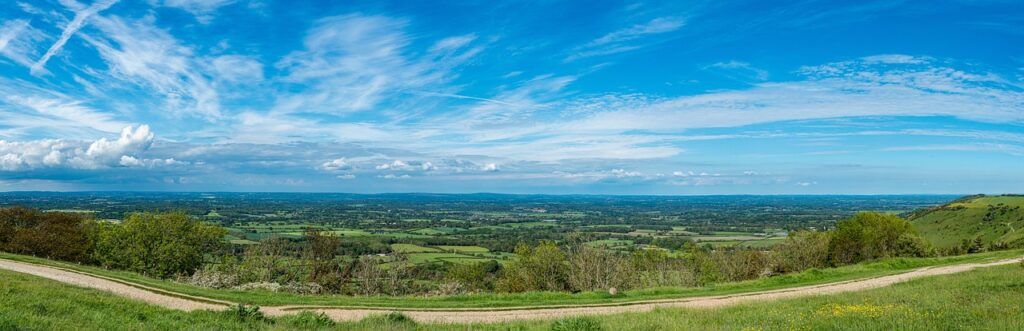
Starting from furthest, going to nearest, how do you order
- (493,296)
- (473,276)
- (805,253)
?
(473,276)
(805,253)
(493,296)

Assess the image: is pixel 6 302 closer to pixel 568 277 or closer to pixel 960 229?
pixel 568 277

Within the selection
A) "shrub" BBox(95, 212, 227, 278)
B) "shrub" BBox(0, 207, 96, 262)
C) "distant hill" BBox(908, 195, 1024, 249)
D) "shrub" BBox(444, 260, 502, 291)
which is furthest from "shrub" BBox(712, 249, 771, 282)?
"shrub" BBox(0, 207, 96, 262)

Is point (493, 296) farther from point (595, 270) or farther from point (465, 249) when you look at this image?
point (465, 249)

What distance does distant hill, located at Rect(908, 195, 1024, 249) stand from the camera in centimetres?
9912

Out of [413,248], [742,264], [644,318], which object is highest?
[644,318]

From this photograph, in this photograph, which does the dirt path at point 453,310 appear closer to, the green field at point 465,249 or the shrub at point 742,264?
the shrub at point 742,264

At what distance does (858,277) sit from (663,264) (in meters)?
31.1

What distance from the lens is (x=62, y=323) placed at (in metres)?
9.33

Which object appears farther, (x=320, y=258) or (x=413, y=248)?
(x=413, y=248)

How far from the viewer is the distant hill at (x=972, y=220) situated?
3903 inches

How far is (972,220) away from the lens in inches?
4390

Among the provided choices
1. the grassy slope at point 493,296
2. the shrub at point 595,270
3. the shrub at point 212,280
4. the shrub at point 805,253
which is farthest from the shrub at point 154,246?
the shrub at point 805,253

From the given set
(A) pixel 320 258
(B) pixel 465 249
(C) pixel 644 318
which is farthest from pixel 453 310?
(B) pixel 465 249

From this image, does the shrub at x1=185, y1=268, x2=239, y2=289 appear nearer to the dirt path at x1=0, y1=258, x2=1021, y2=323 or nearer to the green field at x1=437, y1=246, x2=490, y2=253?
the dirt path at x1=0, y1=258, x2=1021, y2=323
